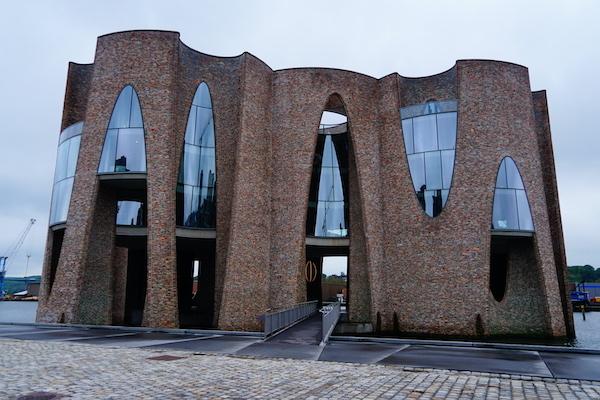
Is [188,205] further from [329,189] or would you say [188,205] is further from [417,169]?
[417,169]

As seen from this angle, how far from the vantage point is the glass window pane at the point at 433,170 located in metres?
27.9

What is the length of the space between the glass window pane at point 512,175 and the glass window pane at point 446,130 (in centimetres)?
323

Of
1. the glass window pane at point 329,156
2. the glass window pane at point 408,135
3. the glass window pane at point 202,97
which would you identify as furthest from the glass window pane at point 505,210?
the glass window pane at point 202,97

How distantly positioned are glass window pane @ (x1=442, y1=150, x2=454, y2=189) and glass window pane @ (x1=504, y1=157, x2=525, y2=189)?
3019 mm

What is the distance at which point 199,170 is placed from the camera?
26.9 metres

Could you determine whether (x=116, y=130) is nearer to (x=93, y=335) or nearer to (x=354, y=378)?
(x=93, y=335)

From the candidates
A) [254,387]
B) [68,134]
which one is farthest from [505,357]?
[68,134]

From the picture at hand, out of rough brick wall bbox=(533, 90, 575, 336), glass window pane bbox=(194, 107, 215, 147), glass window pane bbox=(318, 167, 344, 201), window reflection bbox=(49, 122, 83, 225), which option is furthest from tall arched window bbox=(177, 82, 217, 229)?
rough brick wall bbox=(533, 90, 575, 336)

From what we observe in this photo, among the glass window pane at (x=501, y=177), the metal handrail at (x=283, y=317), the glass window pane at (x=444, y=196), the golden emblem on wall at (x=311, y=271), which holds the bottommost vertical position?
the metal handrail at (x=283, y=317)

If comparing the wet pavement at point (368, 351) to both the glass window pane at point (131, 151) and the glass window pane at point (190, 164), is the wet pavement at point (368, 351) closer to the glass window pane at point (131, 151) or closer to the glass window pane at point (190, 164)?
the glass window pane at point (131, 151)

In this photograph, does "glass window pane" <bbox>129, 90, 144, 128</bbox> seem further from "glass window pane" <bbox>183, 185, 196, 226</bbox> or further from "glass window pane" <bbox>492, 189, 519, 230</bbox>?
"glass window pane" <bbox>492, 189, 519, 230</bbox>

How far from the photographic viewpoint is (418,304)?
26.8m

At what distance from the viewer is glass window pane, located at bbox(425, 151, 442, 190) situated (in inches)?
1099

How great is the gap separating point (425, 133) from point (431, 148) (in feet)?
3.52
